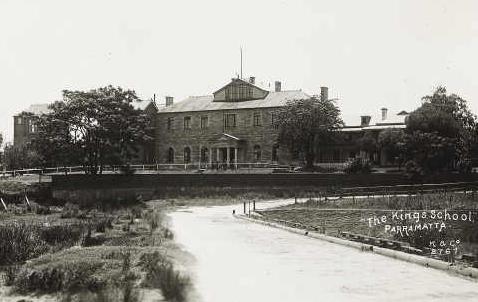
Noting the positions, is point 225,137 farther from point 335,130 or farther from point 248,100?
point 335,130

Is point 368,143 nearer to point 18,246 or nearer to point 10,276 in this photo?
point 18,246

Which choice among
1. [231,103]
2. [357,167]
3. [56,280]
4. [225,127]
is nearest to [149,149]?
[225,127]

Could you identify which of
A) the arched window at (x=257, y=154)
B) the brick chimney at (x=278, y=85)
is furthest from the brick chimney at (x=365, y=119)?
the arched window at (x=257, y=154)

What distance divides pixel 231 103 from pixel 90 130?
20956 millimetres

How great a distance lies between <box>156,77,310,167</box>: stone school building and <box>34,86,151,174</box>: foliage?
11.4 metres

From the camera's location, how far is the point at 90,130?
4547 cm

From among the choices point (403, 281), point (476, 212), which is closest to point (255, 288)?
point (403, 281)

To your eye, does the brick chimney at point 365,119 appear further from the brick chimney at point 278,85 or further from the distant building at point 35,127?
the distant building at point 35,127

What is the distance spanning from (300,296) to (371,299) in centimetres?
120

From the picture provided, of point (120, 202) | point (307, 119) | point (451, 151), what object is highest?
point (307, 119)

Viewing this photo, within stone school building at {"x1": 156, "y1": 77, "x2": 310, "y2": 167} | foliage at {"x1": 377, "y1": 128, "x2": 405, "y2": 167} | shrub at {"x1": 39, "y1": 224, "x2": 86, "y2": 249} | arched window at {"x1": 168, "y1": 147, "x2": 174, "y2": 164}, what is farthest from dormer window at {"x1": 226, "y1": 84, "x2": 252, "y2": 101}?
shrub at {"x1": 39, "y1": 224, "x2": 86, "y2": 249}

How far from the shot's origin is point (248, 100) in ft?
204

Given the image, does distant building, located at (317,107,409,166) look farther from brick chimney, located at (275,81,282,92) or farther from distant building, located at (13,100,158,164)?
distant building, located at (13,100,158,164)

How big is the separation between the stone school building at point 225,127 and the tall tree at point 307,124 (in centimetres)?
453
